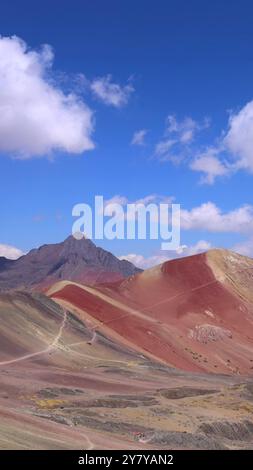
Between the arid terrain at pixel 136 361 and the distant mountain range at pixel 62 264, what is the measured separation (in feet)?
258

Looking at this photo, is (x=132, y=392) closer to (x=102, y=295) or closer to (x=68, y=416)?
(x=68, y=416)

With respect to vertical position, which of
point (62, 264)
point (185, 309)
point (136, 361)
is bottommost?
point (136, 361)

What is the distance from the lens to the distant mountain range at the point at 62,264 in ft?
573

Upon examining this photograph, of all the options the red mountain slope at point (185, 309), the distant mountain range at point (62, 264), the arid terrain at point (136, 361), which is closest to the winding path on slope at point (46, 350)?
the arid terrain at point (136, 361)

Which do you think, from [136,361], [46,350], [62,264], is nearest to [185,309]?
[136,361]

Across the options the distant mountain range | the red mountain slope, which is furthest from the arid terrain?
the distant mountain range

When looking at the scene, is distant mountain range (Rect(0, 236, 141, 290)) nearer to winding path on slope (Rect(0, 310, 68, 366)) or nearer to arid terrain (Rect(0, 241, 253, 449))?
arid terrain (Rect(0, 241, 253, 449))

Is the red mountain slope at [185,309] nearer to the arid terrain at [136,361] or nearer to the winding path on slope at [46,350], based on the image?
the arid terrain at [136,361]

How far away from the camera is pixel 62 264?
605 feet

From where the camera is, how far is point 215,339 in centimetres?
7756

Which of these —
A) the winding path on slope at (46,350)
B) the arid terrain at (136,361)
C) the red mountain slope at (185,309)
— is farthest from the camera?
the red mountain slope at (185,309)

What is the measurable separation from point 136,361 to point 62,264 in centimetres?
12984

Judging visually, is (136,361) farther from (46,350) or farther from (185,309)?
(185,309)

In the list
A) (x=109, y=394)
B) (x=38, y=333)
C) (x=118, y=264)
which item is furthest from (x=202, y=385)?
(x=118, y=264)
